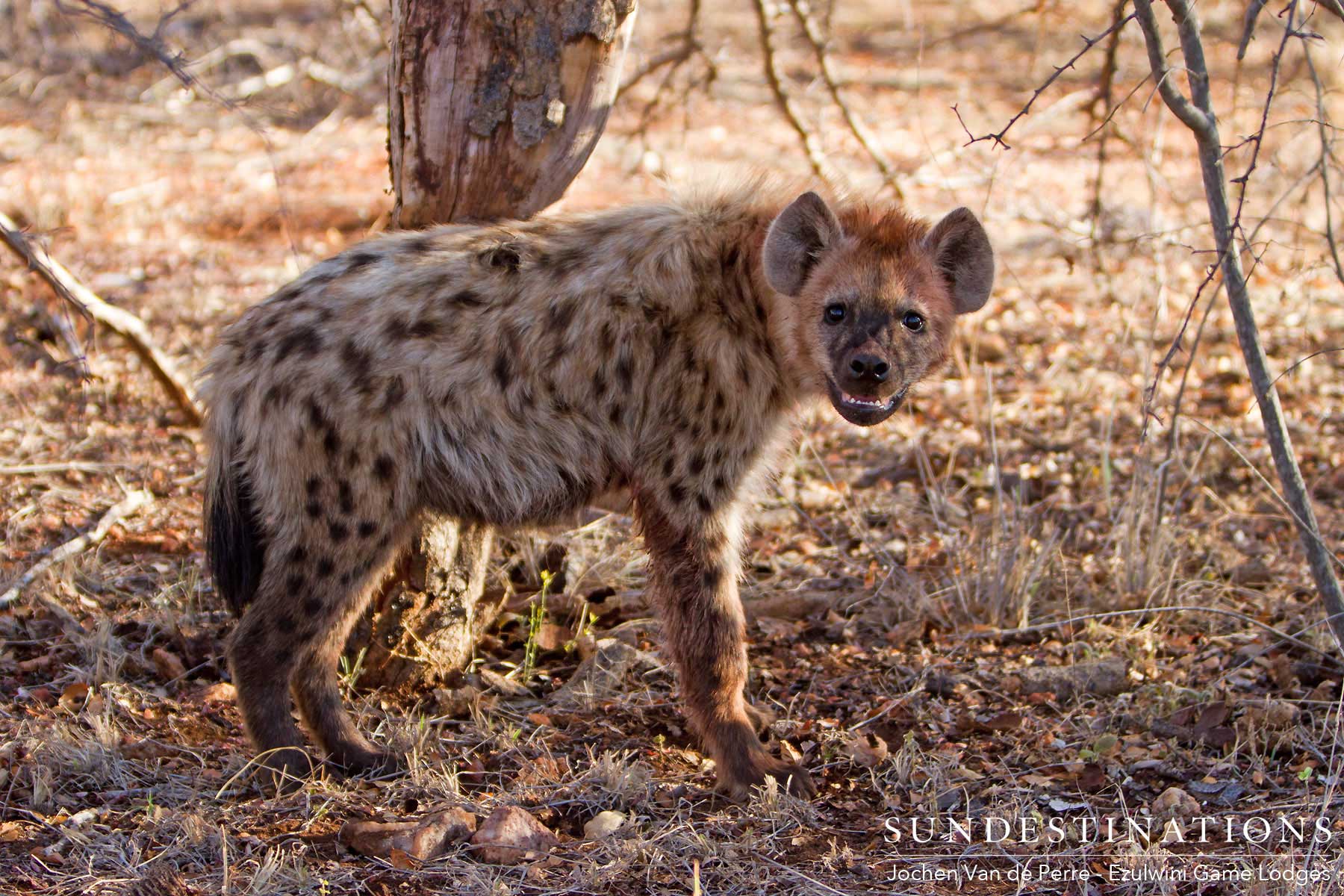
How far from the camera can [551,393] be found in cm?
331

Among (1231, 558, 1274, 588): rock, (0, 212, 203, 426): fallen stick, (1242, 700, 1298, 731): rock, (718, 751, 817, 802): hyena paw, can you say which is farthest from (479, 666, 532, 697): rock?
(1231, 558, 1274, 588): rock

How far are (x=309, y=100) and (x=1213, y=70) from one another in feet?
20.5

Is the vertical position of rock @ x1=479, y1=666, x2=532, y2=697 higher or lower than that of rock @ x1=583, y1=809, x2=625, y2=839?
higher

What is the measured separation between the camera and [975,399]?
5.64 meters

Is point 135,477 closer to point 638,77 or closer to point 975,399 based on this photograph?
point 638,77

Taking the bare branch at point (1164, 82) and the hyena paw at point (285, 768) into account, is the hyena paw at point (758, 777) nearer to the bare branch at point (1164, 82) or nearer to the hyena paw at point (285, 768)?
the hyena paw at point (285, 768)

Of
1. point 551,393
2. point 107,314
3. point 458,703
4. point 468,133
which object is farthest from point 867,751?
point 107,314

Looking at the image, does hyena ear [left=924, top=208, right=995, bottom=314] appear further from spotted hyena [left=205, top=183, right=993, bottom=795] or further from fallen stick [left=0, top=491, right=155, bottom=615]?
fallen stick [left=0, top=491, right=155, bottom=615]

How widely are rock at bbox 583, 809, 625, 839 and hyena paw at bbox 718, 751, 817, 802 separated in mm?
303

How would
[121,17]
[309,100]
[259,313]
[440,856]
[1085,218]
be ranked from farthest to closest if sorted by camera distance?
[309,100]
[1085,218]
[121,17]
[259,313]
[440,856]

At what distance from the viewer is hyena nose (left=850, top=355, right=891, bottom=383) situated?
3207mm

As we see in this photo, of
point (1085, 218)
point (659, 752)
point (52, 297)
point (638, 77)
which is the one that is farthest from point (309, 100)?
point (659, 752)

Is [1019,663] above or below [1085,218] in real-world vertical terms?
below

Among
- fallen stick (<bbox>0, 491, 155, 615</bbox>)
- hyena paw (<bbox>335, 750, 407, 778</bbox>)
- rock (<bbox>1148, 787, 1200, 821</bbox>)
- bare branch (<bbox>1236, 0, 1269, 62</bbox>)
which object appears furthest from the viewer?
fallen stick (<bbox>0, 491, 155, 615</bbox>)
